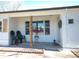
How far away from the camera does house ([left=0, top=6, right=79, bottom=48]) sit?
11.4m

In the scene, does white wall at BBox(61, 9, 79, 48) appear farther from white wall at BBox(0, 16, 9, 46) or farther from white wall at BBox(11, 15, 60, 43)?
white wall at BBox(0, 16, 9, 46)

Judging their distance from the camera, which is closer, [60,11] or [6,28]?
[60,11]

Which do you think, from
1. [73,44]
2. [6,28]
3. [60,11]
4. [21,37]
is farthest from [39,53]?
[21,37]

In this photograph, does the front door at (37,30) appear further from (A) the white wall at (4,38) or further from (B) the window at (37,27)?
(A) the white wall at (4,38)

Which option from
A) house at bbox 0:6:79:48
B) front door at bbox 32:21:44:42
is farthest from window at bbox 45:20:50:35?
Answer: front door at bbox 32:21:44:42

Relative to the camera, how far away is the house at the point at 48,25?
1137 centimetres

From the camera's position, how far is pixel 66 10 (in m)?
11.3

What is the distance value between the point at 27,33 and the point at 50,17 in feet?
8.89

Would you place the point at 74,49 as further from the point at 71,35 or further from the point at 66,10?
the point at 66,10

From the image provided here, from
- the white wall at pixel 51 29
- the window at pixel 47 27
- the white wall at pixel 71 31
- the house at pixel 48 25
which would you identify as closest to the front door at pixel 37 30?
the house at pixel 48 25

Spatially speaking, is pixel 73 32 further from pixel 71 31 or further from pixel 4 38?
pixel 4 38

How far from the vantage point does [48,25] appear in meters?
16.4

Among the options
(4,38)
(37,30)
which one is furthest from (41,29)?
(4,38)

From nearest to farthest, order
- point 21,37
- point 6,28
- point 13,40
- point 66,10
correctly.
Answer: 1. point 66,10
2. point 6,28
3. point 13,40
4. point 21,37
